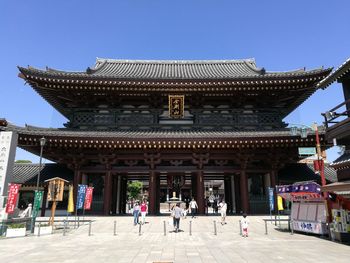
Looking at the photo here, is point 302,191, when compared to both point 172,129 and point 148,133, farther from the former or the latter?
point 148,133

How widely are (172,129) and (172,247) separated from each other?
461 inches

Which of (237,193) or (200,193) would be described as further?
(237,193)

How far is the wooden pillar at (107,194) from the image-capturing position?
789 inches

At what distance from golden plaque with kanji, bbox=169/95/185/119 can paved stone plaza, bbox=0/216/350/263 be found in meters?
9.03

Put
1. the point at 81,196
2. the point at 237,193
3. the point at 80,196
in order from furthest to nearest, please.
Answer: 1. the point at 237,193
2. the point at 81,196
3. the point at 80,196

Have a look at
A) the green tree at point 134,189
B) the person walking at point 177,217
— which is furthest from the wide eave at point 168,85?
the green tree at point 134,189

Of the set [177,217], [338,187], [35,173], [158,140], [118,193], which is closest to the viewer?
[338,187]

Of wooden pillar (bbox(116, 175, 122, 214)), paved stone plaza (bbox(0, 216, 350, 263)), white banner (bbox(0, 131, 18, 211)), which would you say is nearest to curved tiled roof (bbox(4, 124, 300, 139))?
white banner (bbox(0, 131, 18, 211))

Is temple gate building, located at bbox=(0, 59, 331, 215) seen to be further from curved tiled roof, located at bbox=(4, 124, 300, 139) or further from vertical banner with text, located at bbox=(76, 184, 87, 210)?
vertical banner with text, located at bbox=(76, 184, 87, 210)

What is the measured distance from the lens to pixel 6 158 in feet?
50.7

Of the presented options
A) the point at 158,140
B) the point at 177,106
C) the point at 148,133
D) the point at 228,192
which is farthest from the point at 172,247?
the point at 228,192

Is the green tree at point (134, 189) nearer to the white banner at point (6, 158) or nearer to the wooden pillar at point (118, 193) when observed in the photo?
the wooden pillar at point (118, 193)

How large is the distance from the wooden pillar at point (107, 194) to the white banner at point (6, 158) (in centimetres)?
657

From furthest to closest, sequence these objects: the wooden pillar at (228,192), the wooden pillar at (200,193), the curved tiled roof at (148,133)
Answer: the wooden pillar at (228,192), the wooden pillar at (200,193), the curved tiled roof at (148,133)
